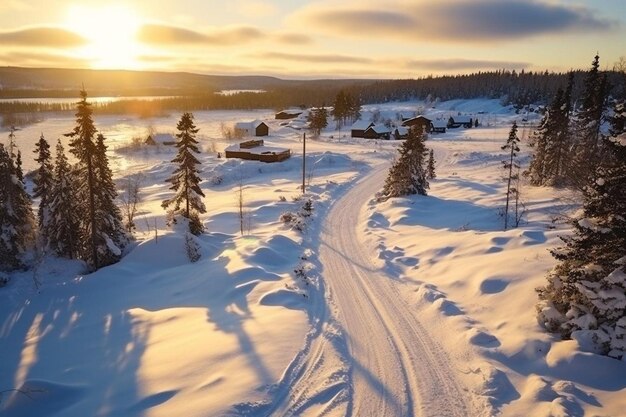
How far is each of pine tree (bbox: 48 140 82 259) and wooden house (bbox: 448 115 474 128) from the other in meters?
97.9

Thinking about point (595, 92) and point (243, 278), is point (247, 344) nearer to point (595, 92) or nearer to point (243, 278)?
point (243, 278)

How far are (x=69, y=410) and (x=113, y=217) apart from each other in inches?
740

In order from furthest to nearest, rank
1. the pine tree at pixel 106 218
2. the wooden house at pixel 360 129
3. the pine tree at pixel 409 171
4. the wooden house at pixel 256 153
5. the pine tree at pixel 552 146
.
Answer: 1. the wooden house at pixel 360 129
2. the wooden house at pixel 256 153
3. the pine tree at pixel 552 146
4. the pine tree at pixel 409 171
5. the pine tree at pixel 106 218

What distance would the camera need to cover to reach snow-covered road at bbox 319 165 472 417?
10469 millimetres

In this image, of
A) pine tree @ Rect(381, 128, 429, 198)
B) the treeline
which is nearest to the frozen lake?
the treeline

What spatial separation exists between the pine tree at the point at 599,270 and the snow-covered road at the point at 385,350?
151 inches

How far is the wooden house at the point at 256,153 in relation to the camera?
63594 millimetres

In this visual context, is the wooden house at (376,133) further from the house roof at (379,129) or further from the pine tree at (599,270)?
the pine tree at (599,270)

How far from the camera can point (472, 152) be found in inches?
2537

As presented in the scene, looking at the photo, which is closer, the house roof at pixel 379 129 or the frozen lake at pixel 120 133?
the frozen lake at pixel 120 133

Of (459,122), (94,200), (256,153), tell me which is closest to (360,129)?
(459,122)

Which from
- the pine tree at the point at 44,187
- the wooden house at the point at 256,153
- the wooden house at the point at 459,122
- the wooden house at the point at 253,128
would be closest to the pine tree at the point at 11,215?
the pine tree at the point at 44,187

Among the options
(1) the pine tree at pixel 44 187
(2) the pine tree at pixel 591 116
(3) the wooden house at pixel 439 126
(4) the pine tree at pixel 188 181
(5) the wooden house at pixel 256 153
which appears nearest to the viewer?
(1) the pine tree at pixel 44 187

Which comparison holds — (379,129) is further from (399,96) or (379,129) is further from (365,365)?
(399,96)
